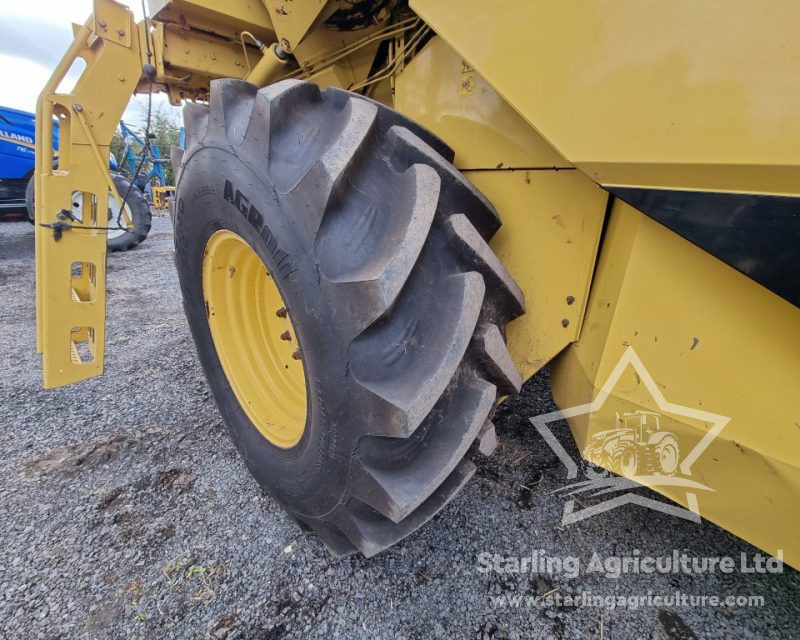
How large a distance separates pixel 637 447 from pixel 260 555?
1151mm

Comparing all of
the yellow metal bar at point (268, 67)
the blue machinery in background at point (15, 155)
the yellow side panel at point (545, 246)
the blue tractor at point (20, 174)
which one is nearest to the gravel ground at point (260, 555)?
the yellow side panel at point (545, 246)

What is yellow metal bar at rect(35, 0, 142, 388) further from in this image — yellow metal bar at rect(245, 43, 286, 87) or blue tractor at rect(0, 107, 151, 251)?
blue tractor at rect(0, 107, 151, 251)

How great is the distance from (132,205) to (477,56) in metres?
6.08

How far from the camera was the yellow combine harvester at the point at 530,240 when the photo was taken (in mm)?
629

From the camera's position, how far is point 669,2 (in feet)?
2.00

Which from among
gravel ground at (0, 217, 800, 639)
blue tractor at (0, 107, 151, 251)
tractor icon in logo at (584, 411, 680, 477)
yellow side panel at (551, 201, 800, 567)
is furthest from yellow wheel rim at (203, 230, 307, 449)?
blue tractor at (0, 107, 151, 251)

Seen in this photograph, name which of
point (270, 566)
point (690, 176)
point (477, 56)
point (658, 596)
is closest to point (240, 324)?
point (270, 566)

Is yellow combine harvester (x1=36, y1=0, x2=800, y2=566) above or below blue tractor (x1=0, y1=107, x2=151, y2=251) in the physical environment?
above

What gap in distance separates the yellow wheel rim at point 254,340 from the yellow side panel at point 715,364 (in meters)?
1.04

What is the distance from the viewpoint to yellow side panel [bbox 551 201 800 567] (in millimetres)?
745

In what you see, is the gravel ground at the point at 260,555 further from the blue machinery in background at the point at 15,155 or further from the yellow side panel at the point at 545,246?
the blue machinery in background at the point at 15,155

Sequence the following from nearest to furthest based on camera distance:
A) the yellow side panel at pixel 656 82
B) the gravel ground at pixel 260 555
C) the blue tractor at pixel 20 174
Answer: the yellow side panel at pixel 656 82 → the gravel ground at pixel 260 555 → the blue tractor at pixel 20 174

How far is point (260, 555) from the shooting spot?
52.4 inches

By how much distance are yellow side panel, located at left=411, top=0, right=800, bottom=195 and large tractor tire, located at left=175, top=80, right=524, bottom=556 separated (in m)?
0.26
